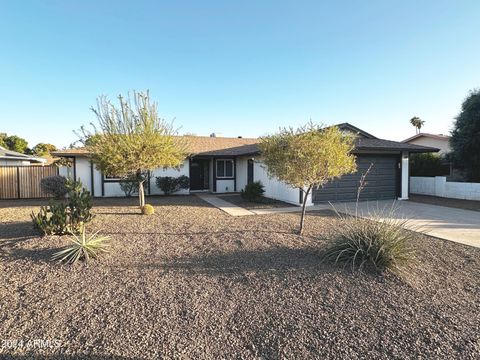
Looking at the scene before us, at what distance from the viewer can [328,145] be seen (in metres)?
6.33

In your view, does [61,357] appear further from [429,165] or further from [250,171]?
[429,165]

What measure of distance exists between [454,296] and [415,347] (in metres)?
1.73

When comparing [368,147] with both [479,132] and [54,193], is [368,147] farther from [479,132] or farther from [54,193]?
[54,193]

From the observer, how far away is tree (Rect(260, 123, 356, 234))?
638 cm

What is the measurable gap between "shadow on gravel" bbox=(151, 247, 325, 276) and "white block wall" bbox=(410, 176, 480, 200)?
13538 millimetres

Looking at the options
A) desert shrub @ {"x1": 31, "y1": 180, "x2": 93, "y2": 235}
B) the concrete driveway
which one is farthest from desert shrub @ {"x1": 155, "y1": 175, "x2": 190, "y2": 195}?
the concrete driveway

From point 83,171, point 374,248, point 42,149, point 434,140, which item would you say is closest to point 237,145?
point 83,171

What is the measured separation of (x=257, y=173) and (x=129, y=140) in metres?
7.78

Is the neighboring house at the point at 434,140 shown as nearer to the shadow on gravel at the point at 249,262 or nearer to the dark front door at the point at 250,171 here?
the dark front door at the point at 250,171

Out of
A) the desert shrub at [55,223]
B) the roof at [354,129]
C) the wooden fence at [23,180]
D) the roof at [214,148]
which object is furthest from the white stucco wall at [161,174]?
the desert shrub at [55,223]

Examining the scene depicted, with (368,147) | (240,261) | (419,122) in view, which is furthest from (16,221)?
(419,122)

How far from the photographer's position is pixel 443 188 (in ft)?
52.1

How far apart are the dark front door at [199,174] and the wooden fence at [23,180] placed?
8.00 m

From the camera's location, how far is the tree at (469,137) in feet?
51.3
